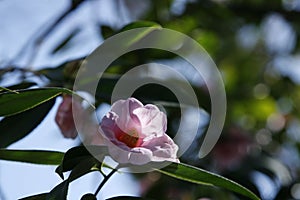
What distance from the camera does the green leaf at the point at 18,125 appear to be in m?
1.13

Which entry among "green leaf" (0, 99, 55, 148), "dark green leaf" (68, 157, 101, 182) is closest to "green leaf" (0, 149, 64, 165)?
"green leaf" (0, 99, 55, 148)

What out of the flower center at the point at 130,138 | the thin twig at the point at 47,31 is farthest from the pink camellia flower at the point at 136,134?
the thin twig at the point at 47,31

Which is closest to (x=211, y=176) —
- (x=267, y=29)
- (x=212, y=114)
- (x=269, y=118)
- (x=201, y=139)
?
(x=212, y=114)

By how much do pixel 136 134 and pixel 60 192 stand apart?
134mm

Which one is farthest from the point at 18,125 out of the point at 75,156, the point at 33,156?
the point at 75,156

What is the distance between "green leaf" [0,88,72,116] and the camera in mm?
1007

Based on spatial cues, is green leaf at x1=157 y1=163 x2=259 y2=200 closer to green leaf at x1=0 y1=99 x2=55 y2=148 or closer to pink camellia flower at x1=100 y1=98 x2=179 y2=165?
pink camellia flower at x1=100 y1=98 x2=179 y2=165

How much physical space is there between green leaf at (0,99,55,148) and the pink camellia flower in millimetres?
191

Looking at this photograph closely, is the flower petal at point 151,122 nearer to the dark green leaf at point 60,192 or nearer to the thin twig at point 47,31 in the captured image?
the dark green leaf at point 60,192

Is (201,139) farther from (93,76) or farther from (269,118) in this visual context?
(269,118)

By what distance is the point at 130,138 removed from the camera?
1013 millimetres

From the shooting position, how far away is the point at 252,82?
290 centimetres

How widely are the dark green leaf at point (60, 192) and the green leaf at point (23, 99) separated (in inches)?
4.5

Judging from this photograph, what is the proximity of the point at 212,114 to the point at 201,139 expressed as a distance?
0.25 meters
